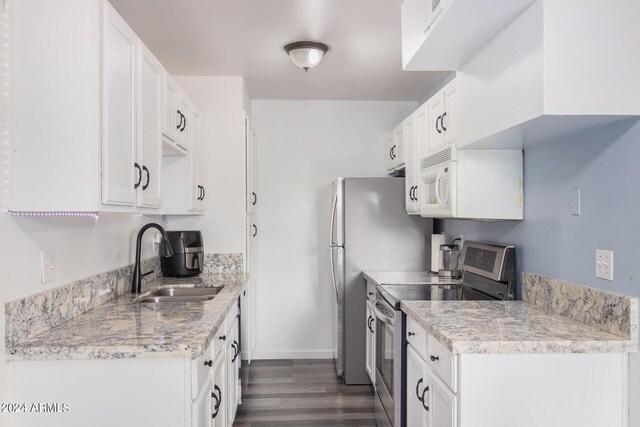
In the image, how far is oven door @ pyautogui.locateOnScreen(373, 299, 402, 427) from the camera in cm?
249

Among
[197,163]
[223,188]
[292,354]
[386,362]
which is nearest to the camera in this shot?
[386,362]

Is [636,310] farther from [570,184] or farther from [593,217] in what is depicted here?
[570,184]

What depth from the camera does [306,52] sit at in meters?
2.98

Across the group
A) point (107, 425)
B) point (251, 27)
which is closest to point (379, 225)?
point (251, 27)

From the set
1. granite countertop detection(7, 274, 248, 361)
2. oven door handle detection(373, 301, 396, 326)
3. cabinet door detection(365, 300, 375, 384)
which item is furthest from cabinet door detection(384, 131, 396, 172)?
granite countertop detection(7, 274, 248, 361)

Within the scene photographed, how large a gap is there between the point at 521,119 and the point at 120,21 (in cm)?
151

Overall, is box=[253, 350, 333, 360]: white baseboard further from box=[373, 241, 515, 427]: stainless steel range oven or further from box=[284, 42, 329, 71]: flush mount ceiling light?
box=[284, 42, 329, 71]: flush mount ceiling light

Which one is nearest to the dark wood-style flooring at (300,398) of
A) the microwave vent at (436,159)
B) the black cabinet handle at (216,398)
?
the black cabinet handle at (216,398)

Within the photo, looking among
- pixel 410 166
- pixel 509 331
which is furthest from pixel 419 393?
pixel 410 166

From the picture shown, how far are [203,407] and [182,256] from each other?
4.98 feet

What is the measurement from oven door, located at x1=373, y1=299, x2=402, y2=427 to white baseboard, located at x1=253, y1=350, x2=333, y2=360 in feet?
4.59

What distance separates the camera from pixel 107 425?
1.59 m

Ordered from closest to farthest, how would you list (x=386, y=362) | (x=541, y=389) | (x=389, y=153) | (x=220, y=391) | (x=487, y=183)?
(x=541, y=389) → (x=220, y=391) → (x=487, y=183) → (x=386, y=362) → (x=389, y=153)

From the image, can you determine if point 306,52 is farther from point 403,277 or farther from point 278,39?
point 403,277
